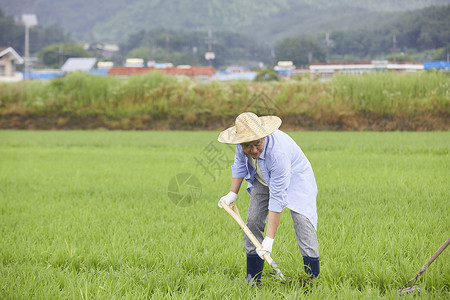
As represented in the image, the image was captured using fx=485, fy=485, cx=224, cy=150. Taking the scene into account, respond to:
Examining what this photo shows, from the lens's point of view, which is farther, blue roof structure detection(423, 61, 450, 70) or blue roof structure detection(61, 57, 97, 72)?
blue roof structure detection(61, 57, 97, 72)

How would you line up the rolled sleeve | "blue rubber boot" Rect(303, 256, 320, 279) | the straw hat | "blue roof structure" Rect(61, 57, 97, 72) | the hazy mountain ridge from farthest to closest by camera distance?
the hazy mountain ridge, "blue roof structure" Rect(61, 57, 97, 72), "blue rubber boot" Rect(303, 256, 320, 279), the rolled sleeve, the straw hat

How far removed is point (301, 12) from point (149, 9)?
138 ft

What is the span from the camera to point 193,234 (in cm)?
434

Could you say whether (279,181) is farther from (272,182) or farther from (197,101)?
(197,101)

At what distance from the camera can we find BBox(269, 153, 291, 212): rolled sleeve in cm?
276

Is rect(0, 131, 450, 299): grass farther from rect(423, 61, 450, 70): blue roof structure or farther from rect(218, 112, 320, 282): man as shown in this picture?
rect(423, 61, 450, 70): blue roof structure

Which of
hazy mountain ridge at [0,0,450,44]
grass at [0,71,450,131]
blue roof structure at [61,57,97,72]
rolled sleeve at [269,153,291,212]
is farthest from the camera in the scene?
hazy mountain ridge at [0,0,450,44]

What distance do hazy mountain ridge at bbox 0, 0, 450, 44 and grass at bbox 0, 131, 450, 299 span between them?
66.0m

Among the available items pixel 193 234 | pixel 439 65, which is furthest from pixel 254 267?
pixel 439 65

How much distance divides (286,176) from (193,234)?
1.79m

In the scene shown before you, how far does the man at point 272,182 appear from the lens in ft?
8.88

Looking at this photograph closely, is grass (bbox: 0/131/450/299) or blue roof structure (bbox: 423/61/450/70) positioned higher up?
blue roof structure (bbox: 423/61/450/70)

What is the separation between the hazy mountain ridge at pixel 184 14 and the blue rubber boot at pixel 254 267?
230ft

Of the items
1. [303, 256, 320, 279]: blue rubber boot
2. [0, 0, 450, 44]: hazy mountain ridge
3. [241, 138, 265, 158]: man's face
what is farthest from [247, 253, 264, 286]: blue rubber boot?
[0, 0, 450, 44]: hazy mountain ridge
